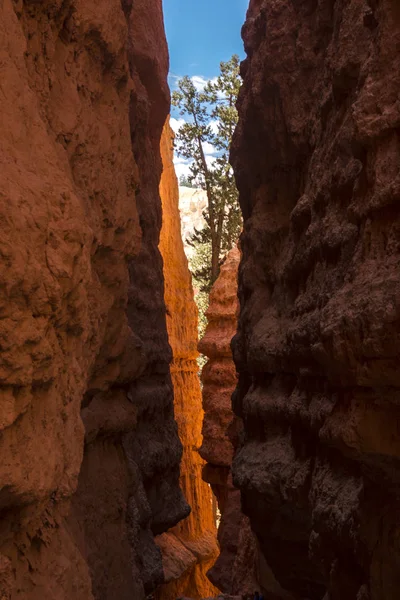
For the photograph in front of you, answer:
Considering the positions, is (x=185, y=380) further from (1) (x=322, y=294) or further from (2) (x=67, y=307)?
(2) (x=67, y=307)

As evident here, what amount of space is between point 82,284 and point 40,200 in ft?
1.85

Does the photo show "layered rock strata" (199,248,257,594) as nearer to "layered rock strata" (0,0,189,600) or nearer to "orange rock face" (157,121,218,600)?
"orange rock face" (157,121,218,600)

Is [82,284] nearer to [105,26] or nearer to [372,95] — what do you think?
[372,95]

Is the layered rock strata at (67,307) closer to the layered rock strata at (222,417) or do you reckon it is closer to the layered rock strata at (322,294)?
the layered rock strata at (322,294)

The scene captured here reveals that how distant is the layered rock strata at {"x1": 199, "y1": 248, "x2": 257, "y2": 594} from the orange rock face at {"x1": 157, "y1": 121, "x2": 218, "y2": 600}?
2.36 ft

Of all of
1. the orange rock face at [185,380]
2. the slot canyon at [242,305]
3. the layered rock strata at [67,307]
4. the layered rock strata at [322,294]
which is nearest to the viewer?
the layered rock strata at [67,307]

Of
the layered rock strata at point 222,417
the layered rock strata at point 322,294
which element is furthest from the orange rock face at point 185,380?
the layered rock strata at point 322,294

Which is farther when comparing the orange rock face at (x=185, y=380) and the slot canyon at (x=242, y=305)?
the orange rock face at (x=185, y=380)

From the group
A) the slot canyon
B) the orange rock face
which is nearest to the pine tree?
the orange rock face

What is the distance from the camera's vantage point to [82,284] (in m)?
3.16

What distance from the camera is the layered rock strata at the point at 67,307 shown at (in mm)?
2582

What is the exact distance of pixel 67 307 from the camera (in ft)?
10.1

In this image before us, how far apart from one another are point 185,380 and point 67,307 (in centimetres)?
1542

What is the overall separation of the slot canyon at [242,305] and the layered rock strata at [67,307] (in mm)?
14
